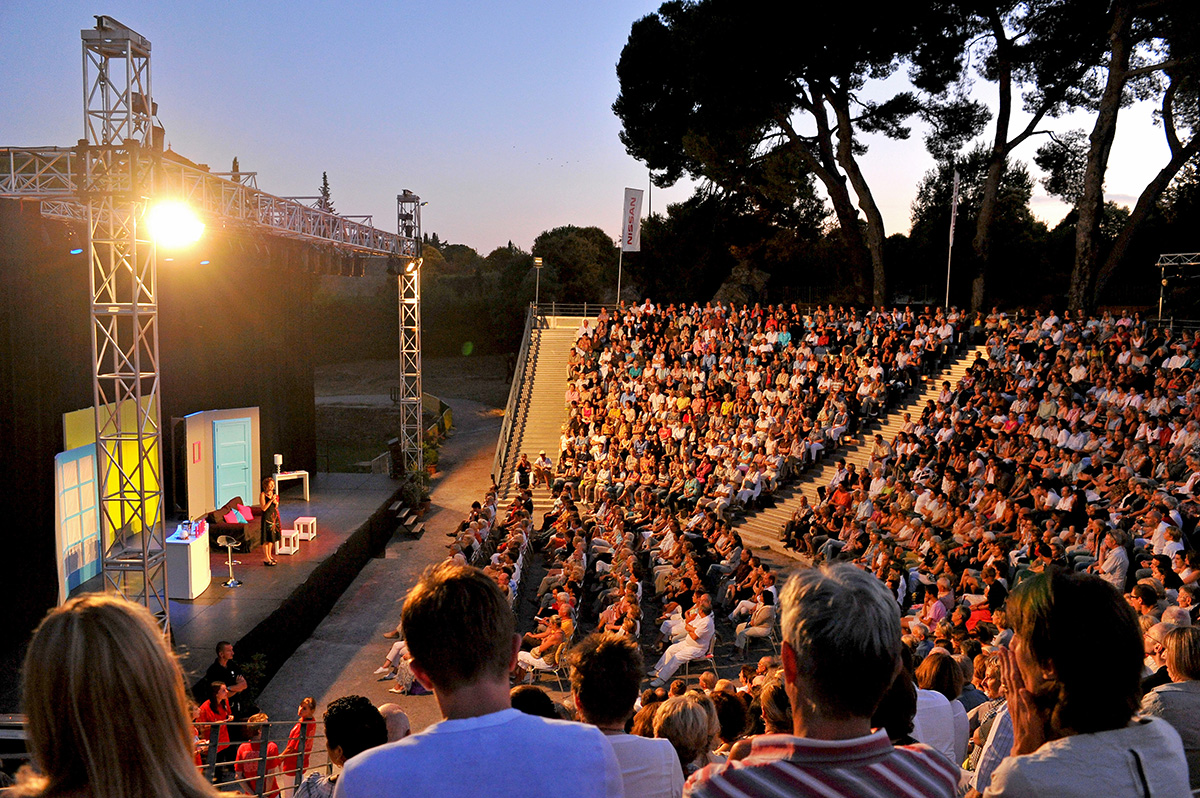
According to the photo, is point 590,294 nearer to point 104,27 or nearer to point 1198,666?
point 104,27

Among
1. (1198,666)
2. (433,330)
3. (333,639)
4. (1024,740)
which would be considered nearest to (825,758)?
(1024,740)

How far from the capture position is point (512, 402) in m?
21.9

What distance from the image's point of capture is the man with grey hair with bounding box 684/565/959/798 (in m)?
1.51

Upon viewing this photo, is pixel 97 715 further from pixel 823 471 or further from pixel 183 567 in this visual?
pixel 823 471

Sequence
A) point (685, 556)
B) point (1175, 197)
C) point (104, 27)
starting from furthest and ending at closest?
1. point (1175, 197)
2. point (685, 556)
3. point (104, 27)

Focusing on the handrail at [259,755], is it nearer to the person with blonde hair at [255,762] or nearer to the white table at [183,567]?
the person with blonde hair at [255,762]

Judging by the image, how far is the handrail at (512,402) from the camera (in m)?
19.8

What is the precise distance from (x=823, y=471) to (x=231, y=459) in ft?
33.8

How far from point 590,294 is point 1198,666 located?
40.9m

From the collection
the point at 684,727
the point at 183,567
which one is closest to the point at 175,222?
the point at 183,567

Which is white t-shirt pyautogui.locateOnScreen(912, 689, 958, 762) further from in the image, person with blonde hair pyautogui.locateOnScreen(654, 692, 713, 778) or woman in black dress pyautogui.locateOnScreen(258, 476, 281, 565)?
woman in black dress pyautogui.locateOnScreen(258, 476, 281, 565)

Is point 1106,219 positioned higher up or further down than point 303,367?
higher up

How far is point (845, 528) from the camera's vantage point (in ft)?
39.9

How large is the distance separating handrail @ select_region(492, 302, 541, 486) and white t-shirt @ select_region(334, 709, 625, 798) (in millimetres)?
16587
